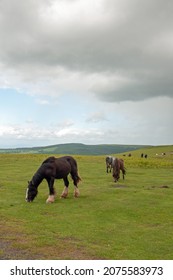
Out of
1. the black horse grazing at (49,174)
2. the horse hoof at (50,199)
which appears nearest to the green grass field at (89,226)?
the horse hoof at (50,199)

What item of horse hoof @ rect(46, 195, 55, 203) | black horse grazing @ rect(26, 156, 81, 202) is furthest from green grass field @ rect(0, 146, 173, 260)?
black horse grazing @ rect(26, 156, 81, 202)

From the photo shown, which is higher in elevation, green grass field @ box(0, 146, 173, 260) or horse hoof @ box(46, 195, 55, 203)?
A: horse hoof @ box(46, 195, 55, 203)

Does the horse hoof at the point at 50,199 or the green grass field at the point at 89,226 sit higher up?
the horse hoof at the point at 50,199

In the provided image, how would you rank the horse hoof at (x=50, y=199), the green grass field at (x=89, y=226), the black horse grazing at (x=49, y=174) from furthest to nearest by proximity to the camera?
the black horse grazing at (x=49, y=174)
the horse hoof at (x=50, y=199)
the green grass field at (x=89, y=226)

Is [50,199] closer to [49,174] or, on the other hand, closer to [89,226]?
[49,174]

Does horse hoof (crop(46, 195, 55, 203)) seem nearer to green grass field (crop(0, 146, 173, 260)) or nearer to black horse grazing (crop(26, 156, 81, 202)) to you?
black horse grazing (crop(26, 156, 81, 202))

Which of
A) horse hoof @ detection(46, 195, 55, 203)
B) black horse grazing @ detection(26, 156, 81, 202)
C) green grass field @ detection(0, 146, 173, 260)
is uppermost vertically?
black horse grazing @ detection(26, 156, 81, 202)

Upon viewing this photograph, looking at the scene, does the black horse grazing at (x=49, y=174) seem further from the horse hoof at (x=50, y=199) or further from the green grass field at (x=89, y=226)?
the green grass field at (x=89, y=226)

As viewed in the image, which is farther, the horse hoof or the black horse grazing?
the black horse grazing

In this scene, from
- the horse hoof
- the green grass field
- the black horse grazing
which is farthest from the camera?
the black horse grazing

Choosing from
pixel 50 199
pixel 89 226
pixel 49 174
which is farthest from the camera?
pixel 49 174

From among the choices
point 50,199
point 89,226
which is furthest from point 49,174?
point 89,226

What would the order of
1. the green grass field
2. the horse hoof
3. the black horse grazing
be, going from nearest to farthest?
1. the green grass field
2. the horse hoof
3. the black horse grazing
